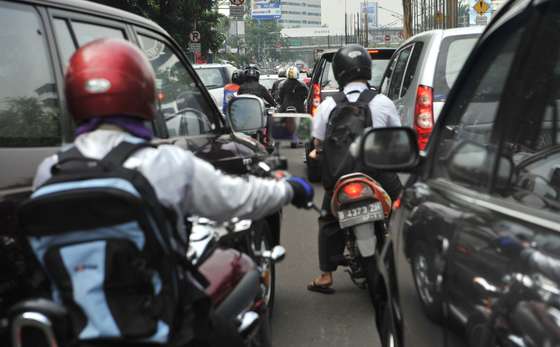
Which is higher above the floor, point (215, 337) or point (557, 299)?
point (557, 299)

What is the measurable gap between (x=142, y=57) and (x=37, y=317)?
0.83 metres

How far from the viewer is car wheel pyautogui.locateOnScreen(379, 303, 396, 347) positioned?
335 centimetres

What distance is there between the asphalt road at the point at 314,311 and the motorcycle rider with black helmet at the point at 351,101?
32 cm

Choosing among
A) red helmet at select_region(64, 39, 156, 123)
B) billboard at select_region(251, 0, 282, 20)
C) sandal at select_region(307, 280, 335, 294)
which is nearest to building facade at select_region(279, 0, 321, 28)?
billboard at select_region(251, 0, 282, 20)

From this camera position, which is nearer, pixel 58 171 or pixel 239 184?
pixel 58 171

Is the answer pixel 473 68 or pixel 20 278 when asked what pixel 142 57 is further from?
pixel 473 68

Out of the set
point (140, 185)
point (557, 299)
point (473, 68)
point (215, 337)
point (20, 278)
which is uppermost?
point (473, 68)

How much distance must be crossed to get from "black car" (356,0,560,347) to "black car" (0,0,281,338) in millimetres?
1267

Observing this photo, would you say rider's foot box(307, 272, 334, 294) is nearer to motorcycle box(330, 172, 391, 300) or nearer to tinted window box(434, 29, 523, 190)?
motorcycle box(330, 172, 391, 300)

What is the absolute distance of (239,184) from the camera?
248 cm

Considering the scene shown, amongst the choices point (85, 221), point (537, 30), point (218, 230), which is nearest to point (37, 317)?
point (85, 221)

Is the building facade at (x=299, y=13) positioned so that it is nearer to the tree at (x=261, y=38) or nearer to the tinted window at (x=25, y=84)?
the tree at (x=261, y=38)

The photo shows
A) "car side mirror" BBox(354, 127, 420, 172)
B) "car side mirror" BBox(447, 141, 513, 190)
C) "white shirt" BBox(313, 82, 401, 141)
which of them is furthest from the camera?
"white shirt" BBox(313, 82, 401, 141)

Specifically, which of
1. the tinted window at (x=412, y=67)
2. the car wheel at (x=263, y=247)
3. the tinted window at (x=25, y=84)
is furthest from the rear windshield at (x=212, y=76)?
the tinted window at (x=25, y=84)
